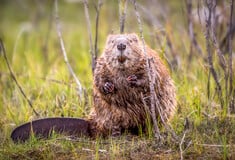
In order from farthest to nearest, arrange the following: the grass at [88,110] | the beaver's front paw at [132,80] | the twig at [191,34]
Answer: the twig at [191,34]
the beaver's front paw at [132,80]
the grass at [88,110]

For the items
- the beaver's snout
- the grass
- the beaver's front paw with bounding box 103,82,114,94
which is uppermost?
the beaver's snout

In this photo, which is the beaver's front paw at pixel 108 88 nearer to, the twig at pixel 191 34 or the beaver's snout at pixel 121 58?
the beaver's snout at pixel 121 58

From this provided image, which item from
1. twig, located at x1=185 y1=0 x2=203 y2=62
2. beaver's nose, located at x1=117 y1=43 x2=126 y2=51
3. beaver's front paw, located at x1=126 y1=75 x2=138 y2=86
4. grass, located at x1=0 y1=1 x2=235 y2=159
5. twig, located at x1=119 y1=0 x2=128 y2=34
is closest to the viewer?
grass, located at x1=0 y1=1 x2=235 y2=159

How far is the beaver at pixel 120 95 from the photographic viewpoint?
14.0 ft

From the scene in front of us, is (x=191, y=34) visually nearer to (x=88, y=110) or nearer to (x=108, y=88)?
(x=88, y=110)

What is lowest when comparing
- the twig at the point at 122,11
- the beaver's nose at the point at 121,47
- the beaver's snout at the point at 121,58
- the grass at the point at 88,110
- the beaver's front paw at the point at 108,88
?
the grass at the point at 88,110

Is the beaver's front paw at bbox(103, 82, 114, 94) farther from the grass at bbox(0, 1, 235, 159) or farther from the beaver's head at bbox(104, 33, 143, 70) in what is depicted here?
the grass at bbox(0, 1, 235, 159)

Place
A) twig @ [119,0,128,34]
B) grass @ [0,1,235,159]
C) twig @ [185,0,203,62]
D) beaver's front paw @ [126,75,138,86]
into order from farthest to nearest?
twig @ [185,0,203,62]
twig @ [119,0,128,34]
beaver's front paw @ [126,75,138,86]
grass @ [0,1,235,159]

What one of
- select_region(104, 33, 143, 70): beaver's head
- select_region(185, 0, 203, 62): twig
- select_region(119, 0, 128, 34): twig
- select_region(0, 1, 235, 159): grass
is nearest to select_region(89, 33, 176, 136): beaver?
select_region(104, 33, 143, 70): beaver's head

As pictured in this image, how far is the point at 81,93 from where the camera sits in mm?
5039

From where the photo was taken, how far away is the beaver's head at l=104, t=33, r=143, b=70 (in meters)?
4.17

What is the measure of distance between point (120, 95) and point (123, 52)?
0.35 m

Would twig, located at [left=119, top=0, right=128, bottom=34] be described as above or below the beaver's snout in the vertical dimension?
above

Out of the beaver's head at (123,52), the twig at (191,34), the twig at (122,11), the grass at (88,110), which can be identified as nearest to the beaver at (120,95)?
the beaver's head at (123,52)
